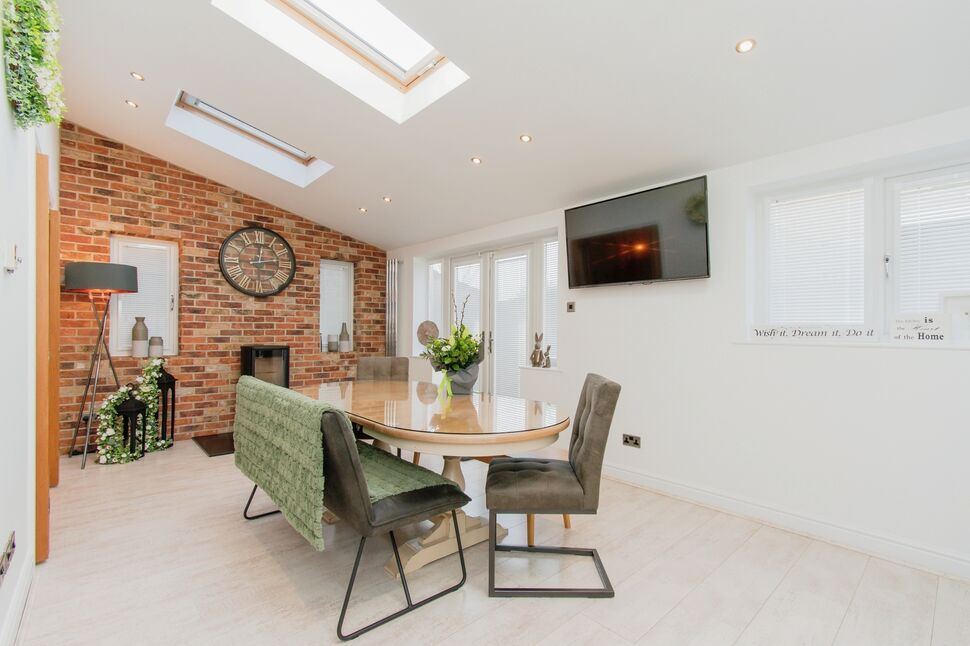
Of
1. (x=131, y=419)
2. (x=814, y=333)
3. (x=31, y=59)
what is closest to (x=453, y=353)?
(x=31, y=59)

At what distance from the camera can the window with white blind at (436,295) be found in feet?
18.3

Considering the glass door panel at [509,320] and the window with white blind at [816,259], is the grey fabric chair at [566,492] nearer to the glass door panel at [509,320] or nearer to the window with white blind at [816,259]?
the window with white blind at [816,259]

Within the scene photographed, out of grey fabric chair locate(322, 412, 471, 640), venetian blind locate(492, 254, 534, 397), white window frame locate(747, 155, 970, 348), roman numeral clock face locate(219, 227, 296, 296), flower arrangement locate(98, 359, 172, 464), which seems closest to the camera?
grey fabric chair locate(322, 412, 471, 640)

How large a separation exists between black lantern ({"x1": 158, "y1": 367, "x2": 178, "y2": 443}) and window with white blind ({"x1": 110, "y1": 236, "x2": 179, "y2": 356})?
0.41 metres

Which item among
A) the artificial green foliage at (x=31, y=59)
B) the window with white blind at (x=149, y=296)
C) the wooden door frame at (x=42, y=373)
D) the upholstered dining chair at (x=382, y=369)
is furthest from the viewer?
the window with white blind at (x=149, y=296)

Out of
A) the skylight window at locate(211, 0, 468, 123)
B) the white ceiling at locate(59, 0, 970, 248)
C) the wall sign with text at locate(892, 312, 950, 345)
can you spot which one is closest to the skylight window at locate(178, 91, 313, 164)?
the white ceiling at locate(59, 0, 970, 248)

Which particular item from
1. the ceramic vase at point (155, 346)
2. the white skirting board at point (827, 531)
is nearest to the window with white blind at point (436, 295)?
the ceramic vase at point (155, 346)

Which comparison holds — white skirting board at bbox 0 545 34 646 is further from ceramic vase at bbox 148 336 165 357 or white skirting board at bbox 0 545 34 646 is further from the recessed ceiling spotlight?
the recessed ceiling spotlight

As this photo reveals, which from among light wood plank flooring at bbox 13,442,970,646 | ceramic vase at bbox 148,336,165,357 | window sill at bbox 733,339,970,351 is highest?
window sill at bbox 733,339,970,351

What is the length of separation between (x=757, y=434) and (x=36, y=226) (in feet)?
13.0

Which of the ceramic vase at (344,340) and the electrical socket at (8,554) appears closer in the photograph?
the electrical socket at (8,554)

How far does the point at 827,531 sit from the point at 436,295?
4.31 meters

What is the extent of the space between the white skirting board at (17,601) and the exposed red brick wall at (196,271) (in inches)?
102

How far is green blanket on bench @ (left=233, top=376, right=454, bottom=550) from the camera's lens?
1.67m
